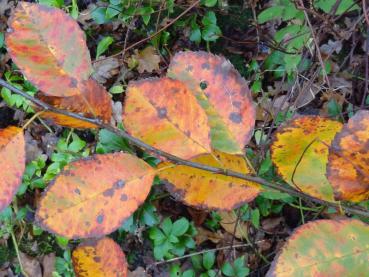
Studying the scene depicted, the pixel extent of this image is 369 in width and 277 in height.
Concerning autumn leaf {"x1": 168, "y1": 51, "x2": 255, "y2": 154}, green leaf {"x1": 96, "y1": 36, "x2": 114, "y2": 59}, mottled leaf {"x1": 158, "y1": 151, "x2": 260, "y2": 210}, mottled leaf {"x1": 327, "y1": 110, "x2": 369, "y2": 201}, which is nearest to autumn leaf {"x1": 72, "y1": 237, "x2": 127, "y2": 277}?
mottled leaf {"x1": 158, "y1": 151, "x2": 260, "y2": 210}

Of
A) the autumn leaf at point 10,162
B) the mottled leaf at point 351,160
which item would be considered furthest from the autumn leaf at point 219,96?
the autumn leaf at point 10,162

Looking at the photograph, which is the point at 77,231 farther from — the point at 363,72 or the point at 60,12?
the point at 363,72

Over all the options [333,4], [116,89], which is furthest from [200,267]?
[333,4]

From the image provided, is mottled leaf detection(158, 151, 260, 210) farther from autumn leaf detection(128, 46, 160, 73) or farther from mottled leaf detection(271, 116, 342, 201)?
autumn leaf detection(128, 46, 160, 73)

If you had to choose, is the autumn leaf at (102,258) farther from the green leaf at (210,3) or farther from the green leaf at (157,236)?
the green leaf at (210,3)

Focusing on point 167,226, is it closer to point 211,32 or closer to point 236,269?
point 236,269

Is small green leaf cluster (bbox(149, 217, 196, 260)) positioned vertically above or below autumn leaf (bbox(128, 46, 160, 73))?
below
